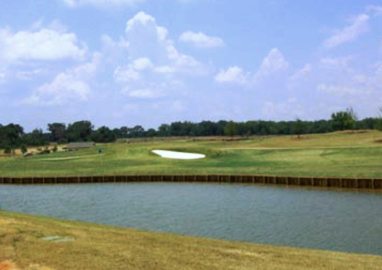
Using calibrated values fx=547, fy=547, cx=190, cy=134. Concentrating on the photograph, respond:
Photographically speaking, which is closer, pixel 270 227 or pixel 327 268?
pixel 327 268

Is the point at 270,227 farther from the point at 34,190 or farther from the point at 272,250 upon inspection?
the point at 34,190

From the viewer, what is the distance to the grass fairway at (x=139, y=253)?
12086 mm

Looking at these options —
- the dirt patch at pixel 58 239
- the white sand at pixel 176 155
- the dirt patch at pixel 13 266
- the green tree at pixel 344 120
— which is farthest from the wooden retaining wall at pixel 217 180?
the green tree at pixel 344 120

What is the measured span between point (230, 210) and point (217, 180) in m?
20.1

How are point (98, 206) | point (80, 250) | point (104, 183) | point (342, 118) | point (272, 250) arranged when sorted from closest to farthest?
point (80, 250)
point (272, 250)
point (98, 206)
point (104, 183)
point (342, 118)

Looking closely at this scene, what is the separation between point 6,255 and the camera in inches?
501

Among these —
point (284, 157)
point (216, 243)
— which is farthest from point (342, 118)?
point (216, 243)

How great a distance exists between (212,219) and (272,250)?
47.2 feet

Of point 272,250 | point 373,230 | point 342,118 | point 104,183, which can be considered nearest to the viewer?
point 272,250

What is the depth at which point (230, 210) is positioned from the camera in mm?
32156

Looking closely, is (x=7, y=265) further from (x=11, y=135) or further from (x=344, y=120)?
(x=11, y=135)

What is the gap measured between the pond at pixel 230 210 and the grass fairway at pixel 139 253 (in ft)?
24.1

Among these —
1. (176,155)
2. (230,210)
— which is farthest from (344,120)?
(230,210)

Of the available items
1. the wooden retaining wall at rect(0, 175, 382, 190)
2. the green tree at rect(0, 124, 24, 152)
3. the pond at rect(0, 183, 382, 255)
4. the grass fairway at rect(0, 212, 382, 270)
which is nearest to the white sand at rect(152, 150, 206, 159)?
the wooden retaining wall at rect(0, 175, 382, 190)
